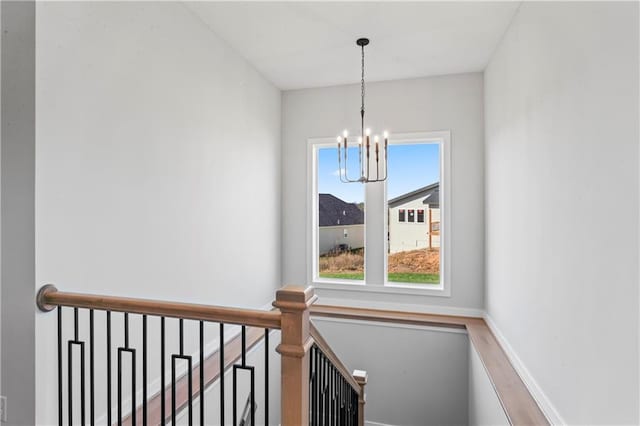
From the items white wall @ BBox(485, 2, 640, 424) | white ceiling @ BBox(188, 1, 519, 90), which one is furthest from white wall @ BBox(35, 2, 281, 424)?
white wall @ BBox(485, 2, 640, 424)

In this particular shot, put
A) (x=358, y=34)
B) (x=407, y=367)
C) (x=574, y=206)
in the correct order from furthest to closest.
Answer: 1. (x=407, y=367)
2. (x=358, y=34)
3. (x=574, y=206)

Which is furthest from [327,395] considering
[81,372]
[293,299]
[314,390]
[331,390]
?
[81,372]

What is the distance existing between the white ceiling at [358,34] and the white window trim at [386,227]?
26.0 inches

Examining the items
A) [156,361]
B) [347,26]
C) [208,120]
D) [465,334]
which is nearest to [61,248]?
[156,361]

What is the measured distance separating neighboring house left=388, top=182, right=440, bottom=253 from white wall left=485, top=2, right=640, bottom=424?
1.14 m

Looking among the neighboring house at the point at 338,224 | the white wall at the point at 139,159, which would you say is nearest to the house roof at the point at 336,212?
the neighboring house at the point at 338,224

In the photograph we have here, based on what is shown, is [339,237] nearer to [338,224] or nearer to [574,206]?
[338,224]

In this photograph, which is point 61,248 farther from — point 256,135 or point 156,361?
point 256,135

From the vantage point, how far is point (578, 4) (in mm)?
1527

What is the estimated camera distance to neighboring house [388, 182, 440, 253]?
3768 millimetres

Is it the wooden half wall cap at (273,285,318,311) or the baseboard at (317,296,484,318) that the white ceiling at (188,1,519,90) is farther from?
the baseboard at (317,296,484,318)

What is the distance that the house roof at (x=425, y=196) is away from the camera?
3756 millimetres

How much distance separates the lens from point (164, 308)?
1328mm

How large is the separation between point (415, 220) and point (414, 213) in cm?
8
